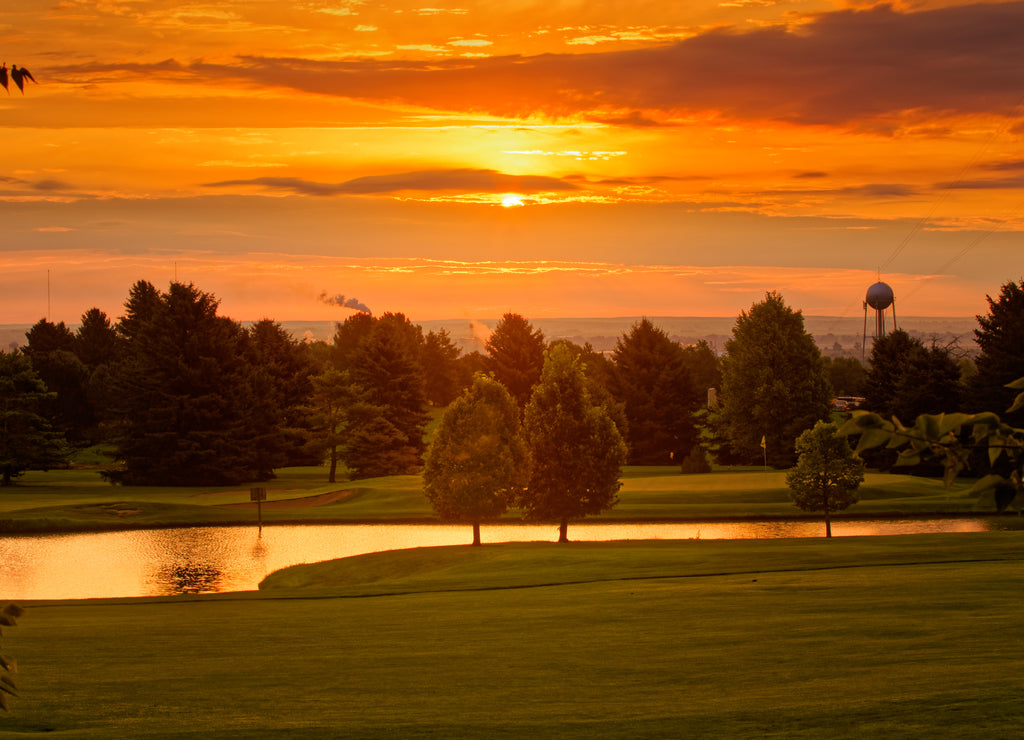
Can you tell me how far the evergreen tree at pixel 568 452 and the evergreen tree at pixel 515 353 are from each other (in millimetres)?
62563

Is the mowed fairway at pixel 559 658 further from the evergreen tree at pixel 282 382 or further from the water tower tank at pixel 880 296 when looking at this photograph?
the water tower tank at pixel 880 296

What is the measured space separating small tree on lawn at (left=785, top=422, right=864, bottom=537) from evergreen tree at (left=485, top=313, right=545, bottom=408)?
195 ft

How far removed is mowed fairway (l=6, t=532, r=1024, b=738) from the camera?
10.0 metres

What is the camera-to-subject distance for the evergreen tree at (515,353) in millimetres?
97062

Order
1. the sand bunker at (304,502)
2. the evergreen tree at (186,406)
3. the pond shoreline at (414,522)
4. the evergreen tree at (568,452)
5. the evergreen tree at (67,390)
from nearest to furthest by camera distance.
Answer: the evergreen tree at (568,452), the pond shoreline at (414,522), the sand bunker at (304,502), the evergreen tree at (186,406), the evergreen tree at (67,390)

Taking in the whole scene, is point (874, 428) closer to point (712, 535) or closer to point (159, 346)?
point (712, 535)

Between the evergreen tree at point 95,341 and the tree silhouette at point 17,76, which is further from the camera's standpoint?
the evergreen tree at point 95,341

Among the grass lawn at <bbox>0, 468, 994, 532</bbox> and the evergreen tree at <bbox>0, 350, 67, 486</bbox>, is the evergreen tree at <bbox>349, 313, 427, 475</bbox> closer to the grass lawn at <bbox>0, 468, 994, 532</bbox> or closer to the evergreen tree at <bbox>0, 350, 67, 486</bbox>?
the grass lawn at <bbox>0, 468, 994, 532</bbox>

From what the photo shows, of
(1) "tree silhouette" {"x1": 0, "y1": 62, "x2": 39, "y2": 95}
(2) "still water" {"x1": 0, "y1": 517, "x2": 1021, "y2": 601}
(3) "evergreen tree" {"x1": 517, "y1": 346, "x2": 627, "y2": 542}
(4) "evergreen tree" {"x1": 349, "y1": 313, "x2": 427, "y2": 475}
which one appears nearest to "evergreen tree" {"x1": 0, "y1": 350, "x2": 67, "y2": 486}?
(4) "evergreen tree" {"x1": 349, "y1": 313, "x2": 427, "y2": 475}

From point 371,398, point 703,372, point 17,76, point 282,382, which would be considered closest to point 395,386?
point 371,398

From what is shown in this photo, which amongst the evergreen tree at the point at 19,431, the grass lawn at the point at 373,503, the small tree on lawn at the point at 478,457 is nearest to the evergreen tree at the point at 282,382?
the grass lawn at the point at 373,503

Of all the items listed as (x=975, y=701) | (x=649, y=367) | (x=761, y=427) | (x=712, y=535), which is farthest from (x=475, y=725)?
(x=649, y=367)

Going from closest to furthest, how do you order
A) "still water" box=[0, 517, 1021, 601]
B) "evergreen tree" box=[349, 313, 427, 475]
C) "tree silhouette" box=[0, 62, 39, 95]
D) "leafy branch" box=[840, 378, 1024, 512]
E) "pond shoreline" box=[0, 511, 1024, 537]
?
"leafy branch" box=[840, 378, 1024, 512], "tree silhouette" box=[0, 62, 39, 95], "still water" box=[0, 517, 1021, 601], "pond shoreline" box=[0, 511, 1024, 537], "evergreen tree" box=[349, 313, 427, 475]

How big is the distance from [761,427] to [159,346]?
41648mm
